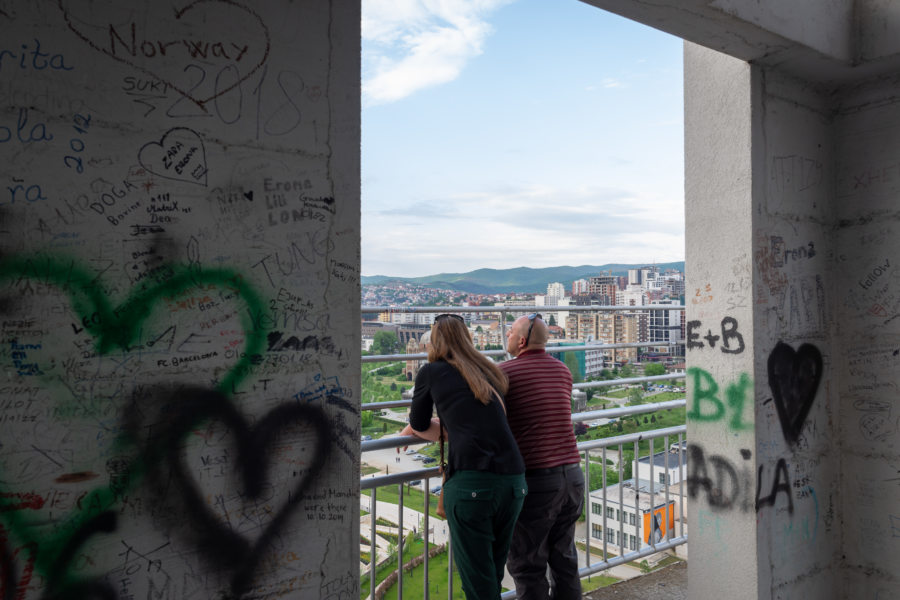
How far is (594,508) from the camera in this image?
4602 mm

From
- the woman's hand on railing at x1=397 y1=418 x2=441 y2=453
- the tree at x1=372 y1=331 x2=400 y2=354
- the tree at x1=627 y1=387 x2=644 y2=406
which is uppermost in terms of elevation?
the tree at x1=372 y1=331 x2=400 y2=354

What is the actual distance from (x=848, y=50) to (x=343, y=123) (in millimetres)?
3272

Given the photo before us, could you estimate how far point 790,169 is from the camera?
3.99 m

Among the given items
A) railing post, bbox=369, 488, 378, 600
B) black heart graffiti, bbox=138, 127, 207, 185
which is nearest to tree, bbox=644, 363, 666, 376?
railing post, bbox=369, 488, 378, 600

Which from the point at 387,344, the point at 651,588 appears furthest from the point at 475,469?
the point at 651,588

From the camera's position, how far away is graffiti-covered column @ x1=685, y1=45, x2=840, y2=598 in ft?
12.4

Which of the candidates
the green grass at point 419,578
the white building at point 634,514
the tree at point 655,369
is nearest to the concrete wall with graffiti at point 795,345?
the white building at point 634,514

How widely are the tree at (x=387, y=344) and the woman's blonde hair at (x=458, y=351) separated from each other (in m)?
1.02

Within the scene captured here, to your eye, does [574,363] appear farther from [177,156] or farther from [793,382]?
[177,156]

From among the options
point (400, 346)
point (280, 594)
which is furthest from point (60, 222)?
point (400, 346)

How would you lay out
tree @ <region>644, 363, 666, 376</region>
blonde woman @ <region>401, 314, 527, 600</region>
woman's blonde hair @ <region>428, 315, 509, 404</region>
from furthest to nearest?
tree @ <region>644, 363, 666, 376</region>, woman's blonde hair @ <region>428, 315, 509, 404</region>, blonde woman @ <region>401, 314, 527, 600</region>

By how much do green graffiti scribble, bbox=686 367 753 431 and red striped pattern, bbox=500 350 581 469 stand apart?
0.99 meters

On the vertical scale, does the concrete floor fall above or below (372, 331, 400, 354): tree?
below

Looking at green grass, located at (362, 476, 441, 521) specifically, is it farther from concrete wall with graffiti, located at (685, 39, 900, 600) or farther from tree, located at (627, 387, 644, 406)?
tree, located at (627, 387, 644, 406)
